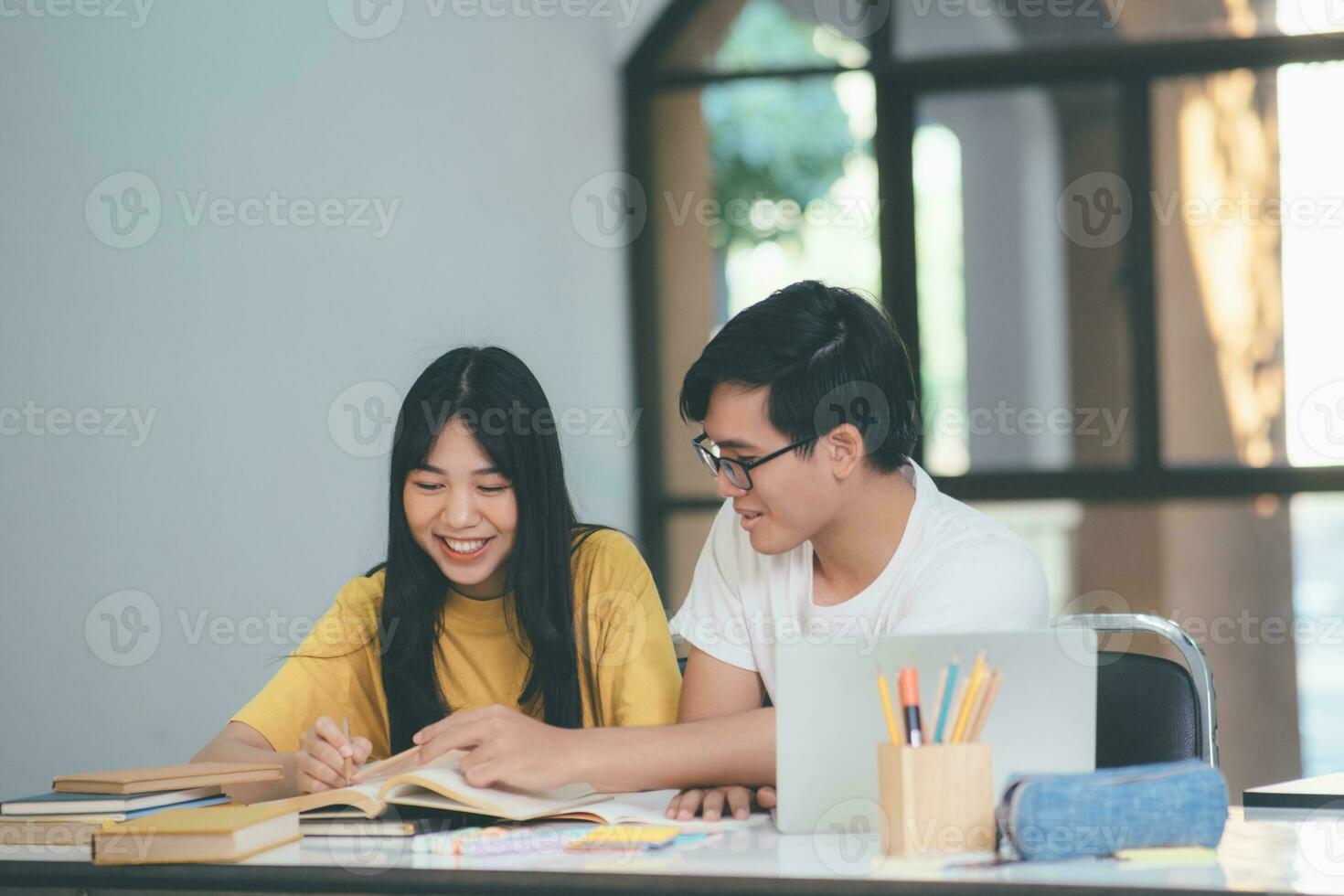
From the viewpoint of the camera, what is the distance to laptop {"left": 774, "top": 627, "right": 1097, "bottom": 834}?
1.33 m

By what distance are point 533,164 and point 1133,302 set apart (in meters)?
1.64

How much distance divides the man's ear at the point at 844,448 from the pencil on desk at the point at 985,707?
20.8 inches

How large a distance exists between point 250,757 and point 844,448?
0.84 metres

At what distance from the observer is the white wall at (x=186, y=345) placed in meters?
2.74

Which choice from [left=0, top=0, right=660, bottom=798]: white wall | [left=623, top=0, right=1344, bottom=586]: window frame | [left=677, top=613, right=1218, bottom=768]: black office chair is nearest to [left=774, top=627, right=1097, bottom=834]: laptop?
[left=677, top=613, right=1218, bottom=768]: black office chair

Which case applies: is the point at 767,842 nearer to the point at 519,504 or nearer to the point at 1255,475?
the point at 519,504

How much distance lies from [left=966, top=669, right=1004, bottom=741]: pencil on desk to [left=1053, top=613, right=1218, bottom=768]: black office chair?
48 cm

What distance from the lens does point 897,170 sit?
391 cm

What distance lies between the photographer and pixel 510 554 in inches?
76.2

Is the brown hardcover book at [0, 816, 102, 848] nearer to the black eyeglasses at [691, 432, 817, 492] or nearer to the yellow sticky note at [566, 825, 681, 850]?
the yellow sticky note at [566, 825, 681, 850]

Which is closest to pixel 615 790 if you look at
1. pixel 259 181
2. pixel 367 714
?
pixel 367 714

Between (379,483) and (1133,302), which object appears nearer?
(379,483)

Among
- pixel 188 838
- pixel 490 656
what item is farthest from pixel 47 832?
pixel 490 656

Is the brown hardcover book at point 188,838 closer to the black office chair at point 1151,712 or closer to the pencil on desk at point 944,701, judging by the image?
the pencil on desk at point 944,701
